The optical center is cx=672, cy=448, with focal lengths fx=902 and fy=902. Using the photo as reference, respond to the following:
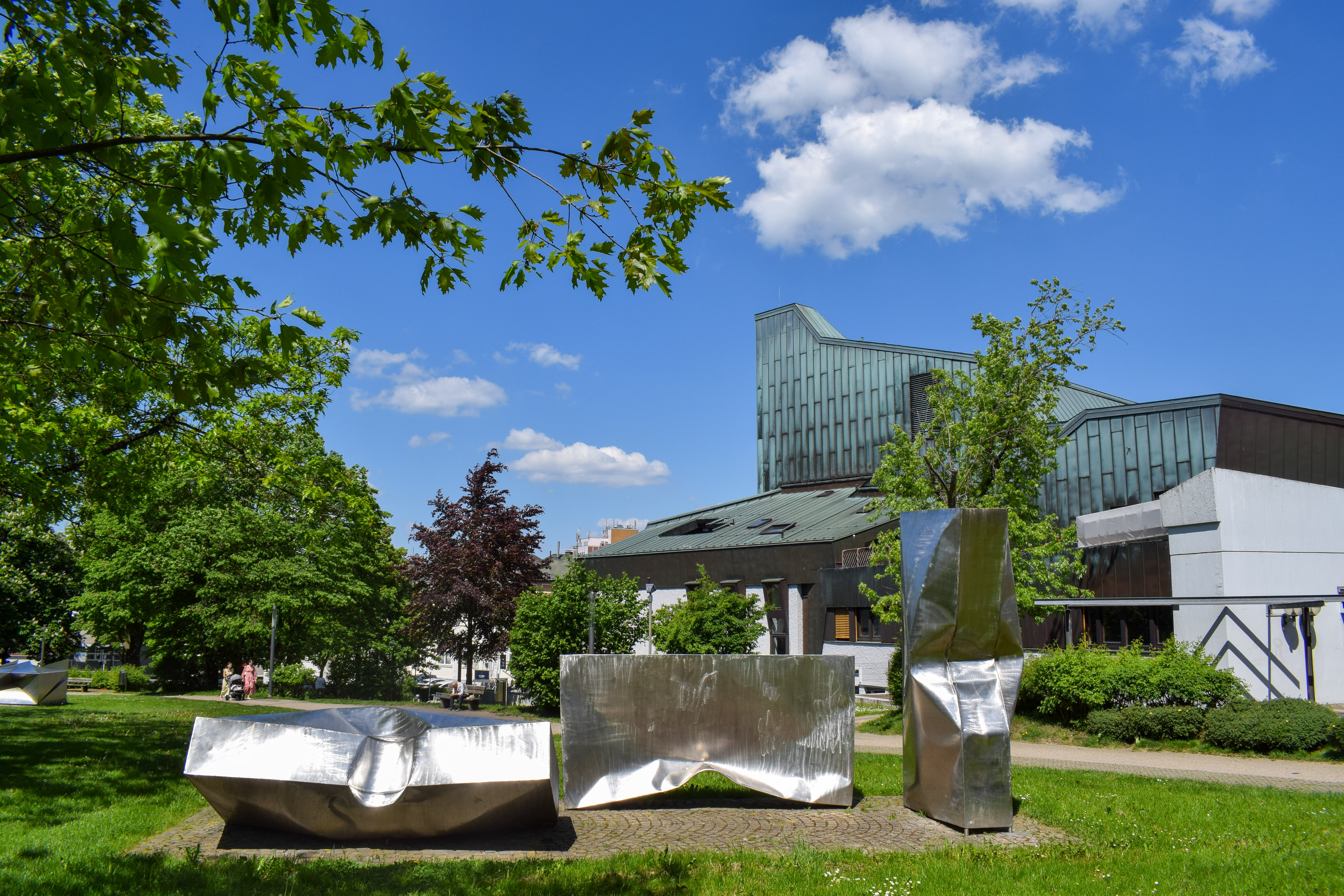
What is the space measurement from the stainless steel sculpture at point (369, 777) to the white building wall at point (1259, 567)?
1986 cm

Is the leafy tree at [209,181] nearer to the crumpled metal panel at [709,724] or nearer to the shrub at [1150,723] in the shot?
the crumpled metal panel at [709,724]

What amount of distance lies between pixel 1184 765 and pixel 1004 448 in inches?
306

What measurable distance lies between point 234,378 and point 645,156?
2.80 metres

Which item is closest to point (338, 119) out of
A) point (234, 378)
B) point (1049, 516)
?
point (234, 378)

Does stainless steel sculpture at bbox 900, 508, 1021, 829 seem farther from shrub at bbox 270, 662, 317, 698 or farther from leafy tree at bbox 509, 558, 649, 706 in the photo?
shrub at bbox 270, 662, 317, 698

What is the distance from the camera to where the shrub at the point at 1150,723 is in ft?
58.2

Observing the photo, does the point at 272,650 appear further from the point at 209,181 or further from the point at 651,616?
the point at 209,181

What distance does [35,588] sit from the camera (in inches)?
1697

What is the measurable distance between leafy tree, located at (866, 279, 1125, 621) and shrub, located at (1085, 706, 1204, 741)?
2993mm

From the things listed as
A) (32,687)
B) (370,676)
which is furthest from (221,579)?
(32,687)

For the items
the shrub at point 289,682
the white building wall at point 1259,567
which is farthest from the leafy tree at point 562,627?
the white building wall at point 1259,567

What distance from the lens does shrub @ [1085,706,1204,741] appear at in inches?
698

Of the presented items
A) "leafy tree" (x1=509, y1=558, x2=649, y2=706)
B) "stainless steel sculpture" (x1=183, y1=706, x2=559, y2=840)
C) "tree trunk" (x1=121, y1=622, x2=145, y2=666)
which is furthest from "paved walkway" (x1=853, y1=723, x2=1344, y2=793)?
"tree trunk" (x1=121, y1=622, x2=145, y2=666)

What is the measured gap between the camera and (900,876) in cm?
695
